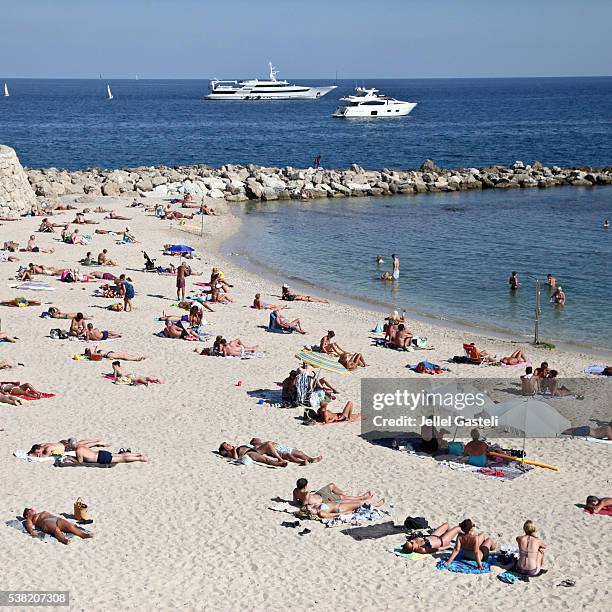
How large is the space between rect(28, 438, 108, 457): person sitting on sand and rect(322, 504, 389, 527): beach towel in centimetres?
414

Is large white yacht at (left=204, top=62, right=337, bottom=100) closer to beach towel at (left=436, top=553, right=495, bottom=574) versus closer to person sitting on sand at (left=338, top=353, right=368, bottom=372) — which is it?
person sitting on sand at (left=338, top=353, right=368, bottom=372)

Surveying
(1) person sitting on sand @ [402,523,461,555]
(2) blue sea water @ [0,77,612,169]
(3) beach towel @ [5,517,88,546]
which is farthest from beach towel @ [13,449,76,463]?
(2) blue sea water @ [0,77,612,169]

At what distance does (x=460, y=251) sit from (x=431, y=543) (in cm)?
2523

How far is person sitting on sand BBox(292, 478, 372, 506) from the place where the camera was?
43.0 feet

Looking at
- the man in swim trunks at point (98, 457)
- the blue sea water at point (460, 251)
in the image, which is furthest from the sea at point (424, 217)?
the man in swim trunks at point (98, 457)

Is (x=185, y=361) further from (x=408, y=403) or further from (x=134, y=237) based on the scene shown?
(x=134, y=237)

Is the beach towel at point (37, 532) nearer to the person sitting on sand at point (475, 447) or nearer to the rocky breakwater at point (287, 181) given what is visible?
the person sitting on sand at point (475, 447)

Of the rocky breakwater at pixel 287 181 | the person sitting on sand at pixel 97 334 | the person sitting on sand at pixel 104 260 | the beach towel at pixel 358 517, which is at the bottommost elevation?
the beach towel at pixel 358 517

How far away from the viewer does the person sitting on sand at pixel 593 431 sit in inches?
631

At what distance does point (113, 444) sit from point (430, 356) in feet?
28.1

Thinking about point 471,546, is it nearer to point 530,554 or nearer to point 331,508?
point 530,554

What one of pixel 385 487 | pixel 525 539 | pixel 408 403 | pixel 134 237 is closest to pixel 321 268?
pixel 134 237

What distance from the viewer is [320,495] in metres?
13.2

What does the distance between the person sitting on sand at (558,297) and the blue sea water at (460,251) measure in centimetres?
24
